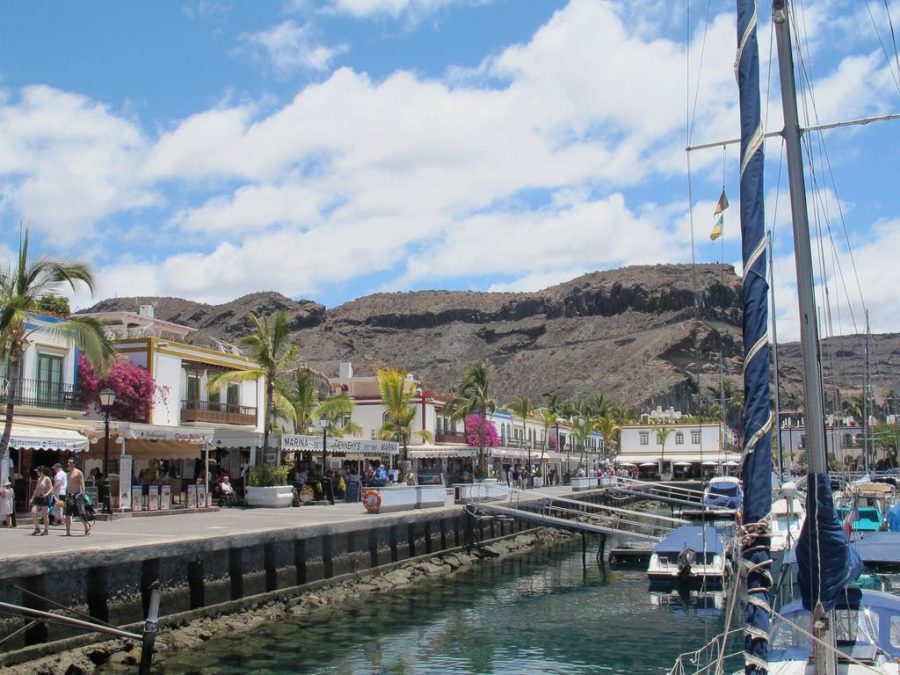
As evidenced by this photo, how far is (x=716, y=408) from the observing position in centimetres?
11525

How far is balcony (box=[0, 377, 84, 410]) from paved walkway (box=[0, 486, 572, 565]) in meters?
6.94

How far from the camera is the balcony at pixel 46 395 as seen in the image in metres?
32.6

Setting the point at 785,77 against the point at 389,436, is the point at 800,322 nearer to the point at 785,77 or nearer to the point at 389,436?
the point at 785,77

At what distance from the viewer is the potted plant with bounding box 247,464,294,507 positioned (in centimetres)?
3466

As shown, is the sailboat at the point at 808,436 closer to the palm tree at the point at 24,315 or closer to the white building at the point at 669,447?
the palm tree at the point at 24,315

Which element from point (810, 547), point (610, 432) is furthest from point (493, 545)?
point (610, 432)

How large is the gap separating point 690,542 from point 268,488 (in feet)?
50.9

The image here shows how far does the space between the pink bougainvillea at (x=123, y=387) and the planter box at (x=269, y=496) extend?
20.9 feet

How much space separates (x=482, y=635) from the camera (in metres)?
21.5

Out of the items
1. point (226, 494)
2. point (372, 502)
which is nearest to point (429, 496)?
point (372, 502)

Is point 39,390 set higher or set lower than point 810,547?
higher

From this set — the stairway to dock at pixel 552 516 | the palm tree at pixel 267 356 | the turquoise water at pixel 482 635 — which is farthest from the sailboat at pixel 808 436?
the palm tree at pixel 267 356

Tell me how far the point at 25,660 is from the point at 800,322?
536 inches

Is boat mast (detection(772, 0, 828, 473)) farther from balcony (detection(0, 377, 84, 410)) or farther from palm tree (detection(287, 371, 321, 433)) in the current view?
palm tree (detection(287, 371, 321, 433))
